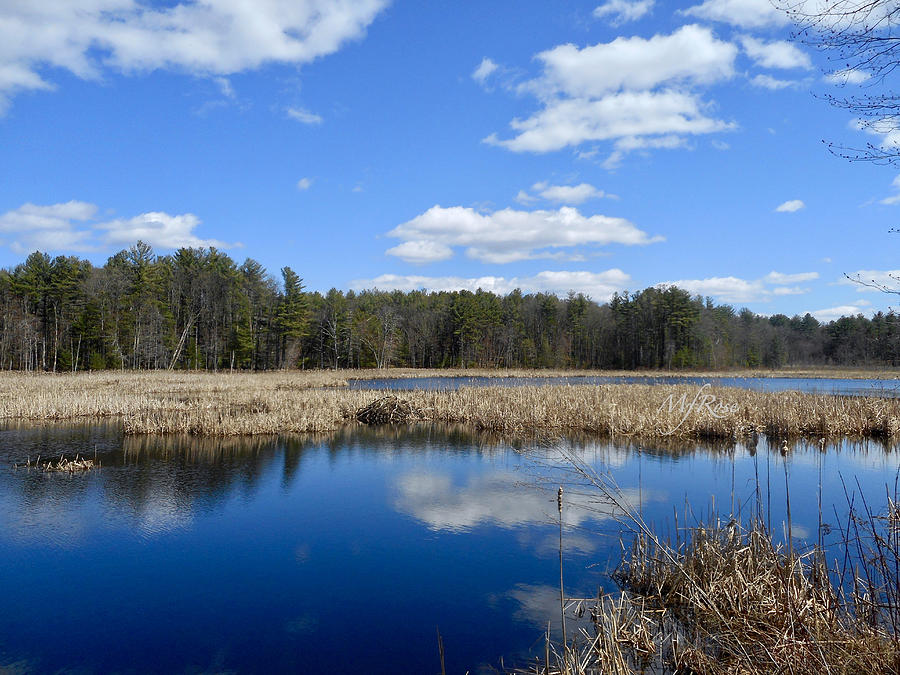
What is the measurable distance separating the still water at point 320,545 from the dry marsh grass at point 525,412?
215cm

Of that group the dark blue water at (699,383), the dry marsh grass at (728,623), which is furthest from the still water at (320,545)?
the dark blue water at (699,383)

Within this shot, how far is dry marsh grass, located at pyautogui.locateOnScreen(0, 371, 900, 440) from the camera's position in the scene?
1580cm

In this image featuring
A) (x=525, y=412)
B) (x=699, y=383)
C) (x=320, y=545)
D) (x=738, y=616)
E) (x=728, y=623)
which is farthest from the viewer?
(x=699, y=383)

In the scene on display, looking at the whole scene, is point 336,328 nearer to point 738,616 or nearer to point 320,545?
point 320,545

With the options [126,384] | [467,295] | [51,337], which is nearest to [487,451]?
[126,384]

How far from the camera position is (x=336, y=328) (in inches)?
2133

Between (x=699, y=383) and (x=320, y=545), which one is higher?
(x=699, y=383)

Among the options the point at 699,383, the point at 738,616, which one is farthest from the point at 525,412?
the point at 699,383

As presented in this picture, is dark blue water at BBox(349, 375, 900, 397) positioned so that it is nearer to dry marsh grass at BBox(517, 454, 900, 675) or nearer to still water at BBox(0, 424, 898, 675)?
still water at BBox(0, 424, 898, 675)

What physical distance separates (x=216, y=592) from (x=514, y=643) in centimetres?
347

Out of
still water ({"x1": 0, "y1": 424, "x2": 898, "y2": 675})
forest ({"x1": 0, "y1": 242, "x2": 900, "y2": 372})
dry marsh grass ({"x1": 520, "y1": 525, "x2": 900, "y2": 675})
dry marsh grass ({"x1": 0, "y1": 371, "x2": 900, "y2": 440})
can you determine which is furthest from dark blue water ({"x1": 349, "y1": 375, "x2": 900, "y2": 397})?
dry marsh grass ({"x1": 520, "y1": 525, "x2": 900, "y2": 675})

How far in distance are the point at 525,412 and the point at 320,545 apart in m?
10.9

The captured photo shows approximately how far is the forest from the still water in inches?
1362

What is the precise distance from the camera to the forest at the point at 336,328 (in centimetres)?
4269
